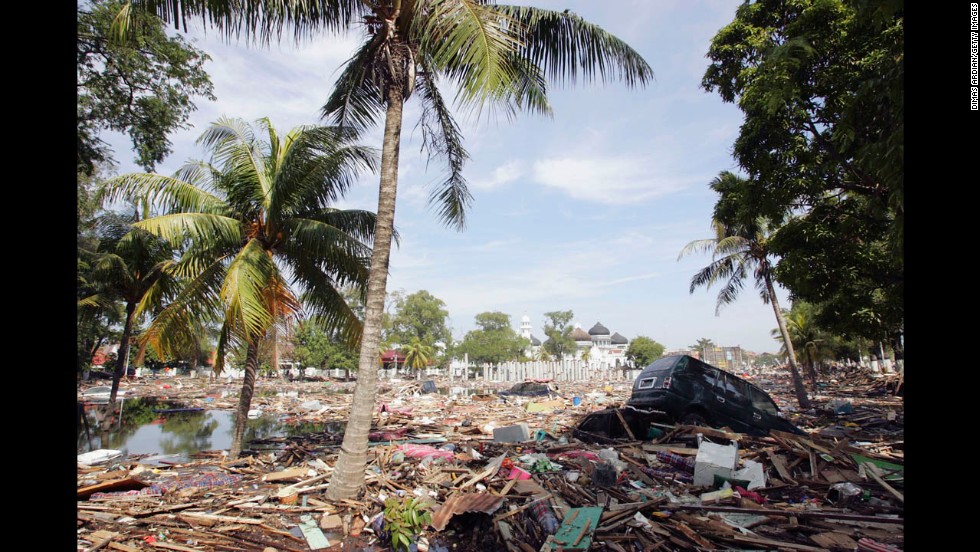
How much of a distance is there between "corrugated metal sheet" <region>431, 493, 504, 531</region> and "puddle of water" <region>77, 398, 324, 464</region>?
7.95m

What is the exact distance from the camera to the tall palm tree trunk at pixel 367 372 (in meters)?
6.53

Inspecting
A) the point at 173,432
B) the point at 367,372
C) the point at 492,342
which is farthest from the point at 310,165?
the point at 492,342

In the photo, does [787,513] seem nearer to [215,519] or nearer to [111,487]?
[215,519]

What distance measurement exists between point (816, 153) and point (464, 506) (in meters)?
10.8

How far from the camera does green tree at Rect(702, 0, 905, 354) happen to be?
9.40m

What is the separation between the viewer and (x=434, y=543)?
5.35 metres

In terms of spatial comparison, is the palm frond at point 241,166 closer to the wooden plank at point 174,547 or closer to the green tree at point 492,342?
the wooden plank at point 174,547

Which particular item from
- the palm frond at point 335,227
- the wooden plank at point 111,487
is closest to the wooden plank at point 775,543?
the palm frond at point 335,227

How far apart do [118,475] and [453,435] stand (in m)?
7.22

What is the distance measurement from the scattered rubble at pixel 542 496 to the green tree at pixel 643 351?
5095 centimetres

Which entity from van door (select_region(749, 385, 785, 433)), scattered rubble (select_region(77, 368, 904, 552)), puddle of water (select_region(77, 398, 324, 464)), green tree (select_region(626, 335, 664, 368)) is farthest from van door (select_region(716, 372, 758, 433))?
green tree (select_region(626, 335, 664, 368))

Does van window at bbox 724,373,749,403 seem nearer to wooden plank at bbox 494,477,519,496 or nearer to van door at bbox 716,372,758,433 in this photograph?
van door at bbox 716,372,758,433

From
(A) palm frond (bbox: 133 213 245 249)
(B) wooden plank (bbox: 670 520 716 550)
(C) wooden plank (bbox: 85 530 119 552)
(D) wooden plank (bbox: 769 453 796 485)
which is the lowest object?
(C) wooden plank (bbox: 85 530 119 552)
